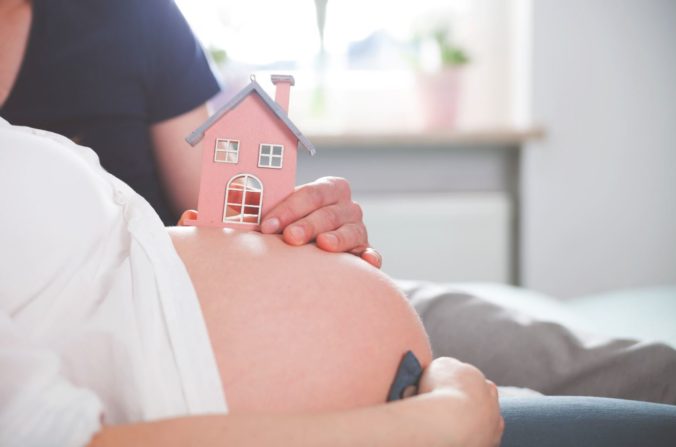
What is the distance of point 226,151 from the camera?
2.23ft

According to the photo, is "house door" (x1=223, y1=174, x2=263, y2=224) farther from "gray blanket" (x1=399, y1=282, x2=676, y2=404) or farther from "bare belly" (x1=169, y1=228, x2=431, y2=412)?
"gray blanket" (x1=399, y1=282, x2=676, y2=404)

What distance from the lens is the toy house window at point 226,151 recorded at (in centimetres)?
68

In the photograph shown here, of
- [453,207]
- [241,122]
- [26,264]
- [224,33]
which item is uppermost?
[224,33]

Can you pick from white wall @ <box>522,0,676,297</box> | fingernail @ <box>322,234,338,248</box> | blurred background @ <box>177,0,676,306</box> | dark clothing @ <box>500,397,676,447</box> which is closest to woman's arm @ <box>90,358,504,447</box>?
dark clothing @ <box>500,397,676,447</box>

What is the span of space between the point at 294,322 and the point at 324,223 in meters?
0.17

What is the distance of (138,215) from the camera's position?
0.58 m

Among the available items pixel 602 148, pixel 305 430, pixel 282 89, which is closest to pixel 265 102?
pixel 282 89

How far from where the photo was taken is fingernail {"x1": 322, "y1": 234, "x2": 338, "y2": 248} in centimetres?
68

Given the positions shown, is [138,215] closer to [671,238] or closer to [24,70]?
[24,70]

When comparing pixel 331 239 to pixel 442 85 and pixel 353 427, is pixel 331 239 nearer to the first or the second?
pixel 353 427

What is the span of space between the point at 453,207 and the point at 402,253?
0.74 feet

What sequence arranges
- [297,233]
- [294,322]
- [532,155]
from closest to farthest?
[294,322] → [297,233] → [532,155]

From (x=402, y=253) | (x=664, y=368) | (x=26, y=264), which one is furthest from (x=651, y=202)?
(x=26, y=264)

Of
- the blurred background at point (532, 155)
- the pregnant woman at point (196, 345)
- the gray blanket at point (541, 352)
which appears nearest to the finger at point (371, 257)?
the pregnant woman at point (196, 345)
